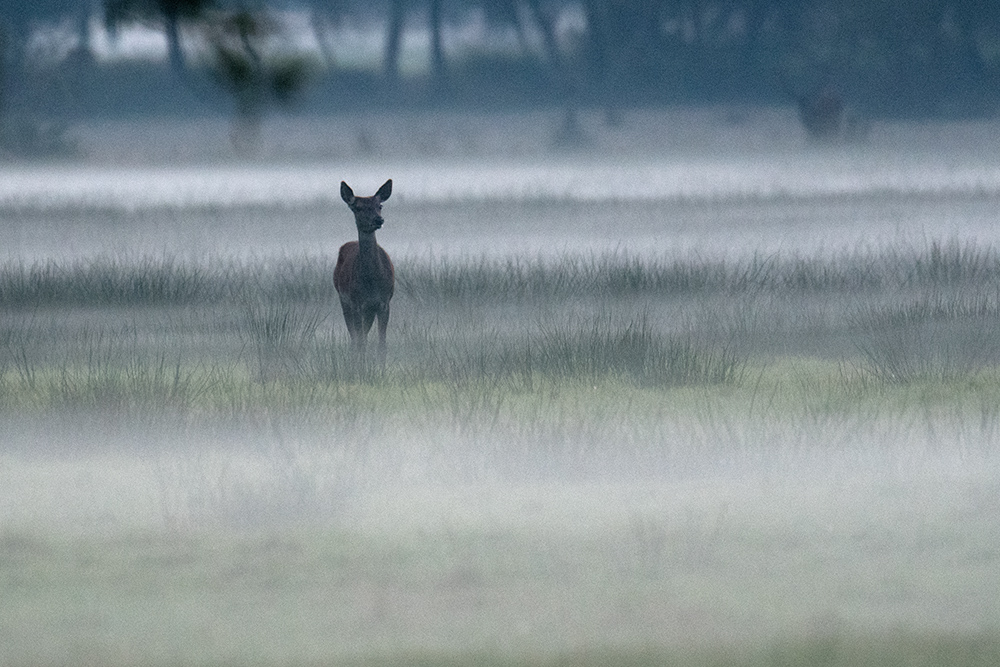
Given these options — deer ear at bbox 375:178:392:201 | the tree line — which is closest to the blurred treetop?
the tree line

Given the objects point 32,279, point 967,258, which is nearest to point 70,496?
point 32,279

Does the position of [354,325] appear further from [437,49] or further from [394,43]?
[394,43]

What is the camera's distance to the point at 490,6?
46625 mm

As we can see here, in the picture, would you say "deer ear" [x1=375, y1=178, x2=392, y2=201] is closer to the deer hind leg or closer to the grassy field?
the deer hind leg

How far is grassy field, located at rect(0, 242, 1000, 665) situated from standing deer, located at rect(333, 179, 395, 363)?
9.4 inches

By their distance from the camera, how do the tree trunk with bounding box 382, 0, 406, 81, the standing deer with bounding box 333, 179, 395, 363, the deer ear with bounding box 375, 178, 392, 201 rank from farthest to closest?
the tree trunk with bounding box 382, 0, 406, 81, the deer ear with bounding box 375, 178, 392, 201, the standing deer with bounding box 333, 179, 395, 363

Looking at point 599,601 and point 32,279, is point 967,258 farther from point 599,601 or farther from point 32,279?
point 599,601

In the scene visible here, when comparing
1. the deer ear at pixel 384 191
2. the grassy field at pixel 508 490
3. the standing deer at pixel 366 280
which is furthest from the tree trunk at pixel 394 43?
the standing deer at pixel 366 280

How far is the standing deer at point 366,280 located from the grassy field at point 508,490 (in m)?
0.24

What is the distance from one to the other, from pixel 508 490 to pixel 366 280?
353 cm

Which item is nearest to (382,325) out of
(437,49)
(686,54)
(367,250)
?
(367,250)

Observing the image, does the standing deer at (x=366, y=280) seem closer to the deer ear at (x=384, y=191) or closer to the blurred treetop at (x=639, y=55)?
the deer ear at (x=384, y=191)

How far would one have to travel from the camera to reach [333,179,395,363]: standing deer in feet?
32.6

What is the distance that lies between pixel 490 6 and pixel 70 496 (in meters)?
41.0
